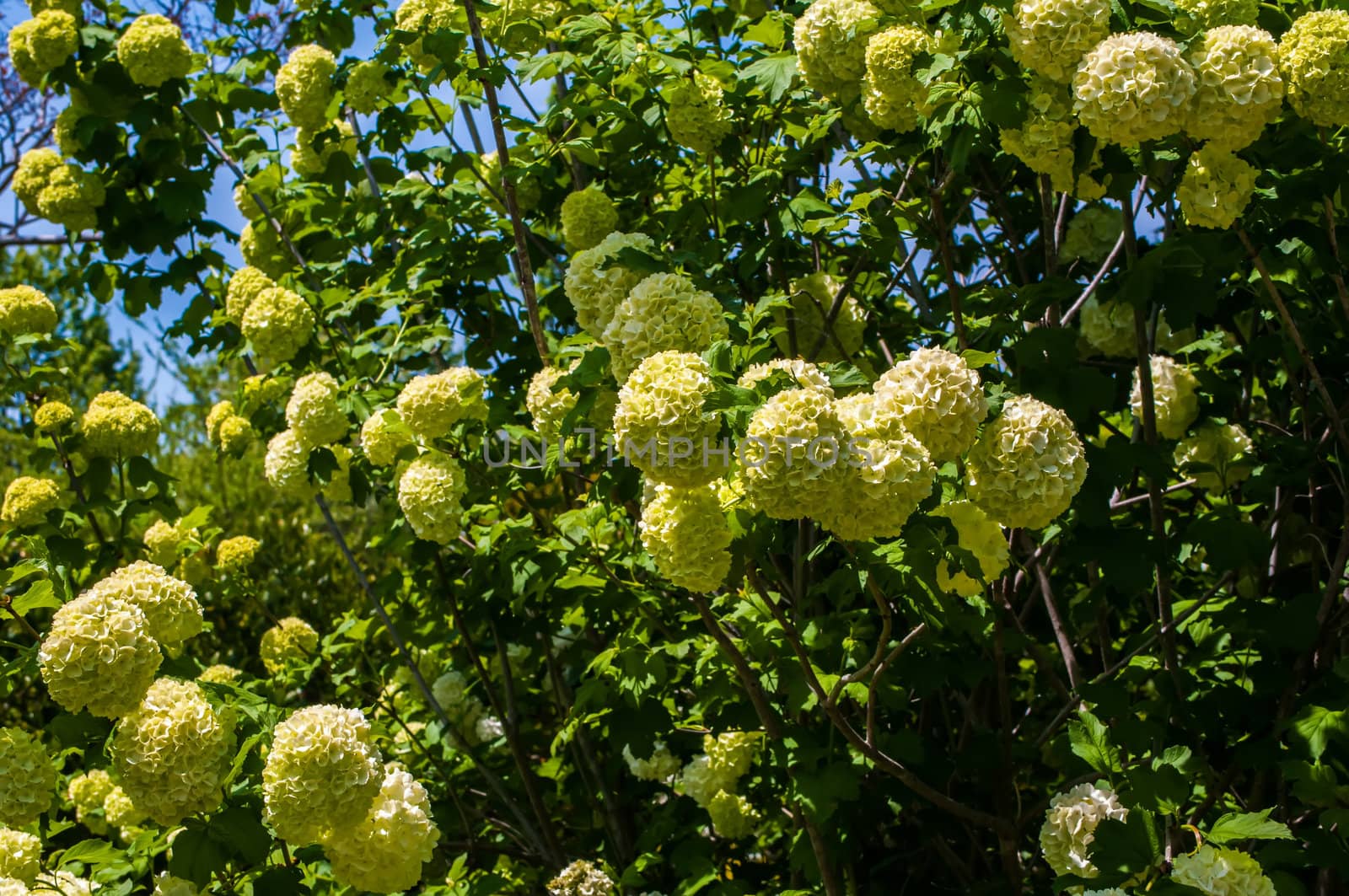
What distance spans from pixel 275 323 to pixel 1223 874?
133 inches

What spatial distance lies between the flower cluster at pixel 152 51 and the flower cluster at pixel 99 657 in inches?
120

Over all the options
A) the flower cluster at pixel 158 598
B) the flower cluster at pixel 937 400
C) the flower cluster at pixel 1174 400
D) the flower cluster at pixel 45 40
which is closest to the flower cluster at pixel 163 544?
the flower cluster at pixel 158 598

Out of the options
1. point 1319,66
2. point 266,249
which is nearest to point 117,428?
point 266,249

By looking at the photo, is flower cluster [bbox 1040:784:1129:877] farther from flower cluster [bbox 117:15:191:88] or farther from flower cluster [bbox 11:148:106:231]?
flower cluster [bbox 11:148:106:231]

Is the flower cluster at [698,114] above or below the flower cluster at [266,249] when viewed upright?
below

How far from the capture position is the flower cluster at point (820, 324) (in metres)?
3.55

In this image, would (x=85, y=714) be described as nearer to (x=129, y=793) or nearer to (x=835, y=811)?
(x=129, y=793)

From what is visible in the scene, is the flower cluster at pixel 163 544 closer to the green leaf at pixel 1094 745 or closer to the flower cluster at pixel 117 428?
the flower cluster at pixel 117 428

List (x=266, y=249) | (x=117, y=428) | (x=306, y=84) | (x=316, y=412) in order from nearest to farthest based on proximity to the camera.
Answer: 1. (x=316, y=412)
2. (x=117, y=428)
3. (x=306, y=84)
4. (x=266, y=249)

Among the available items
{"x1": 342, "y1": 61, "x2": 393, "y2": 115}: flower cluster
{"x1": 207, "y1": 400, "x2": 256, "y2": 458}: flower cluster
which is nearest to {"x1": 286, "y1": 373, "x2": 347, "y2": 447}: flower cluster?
{"x1": 207, "y1": 400, "x2": 256, "y2": 458}: flower cluster

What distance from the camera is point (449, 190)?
161 inches

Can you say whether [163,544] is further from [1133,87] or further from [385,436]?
[1133,87]

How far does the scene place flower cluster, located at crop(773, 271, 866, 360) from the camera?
11.6 ft

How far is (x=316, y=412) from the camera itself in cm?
388
